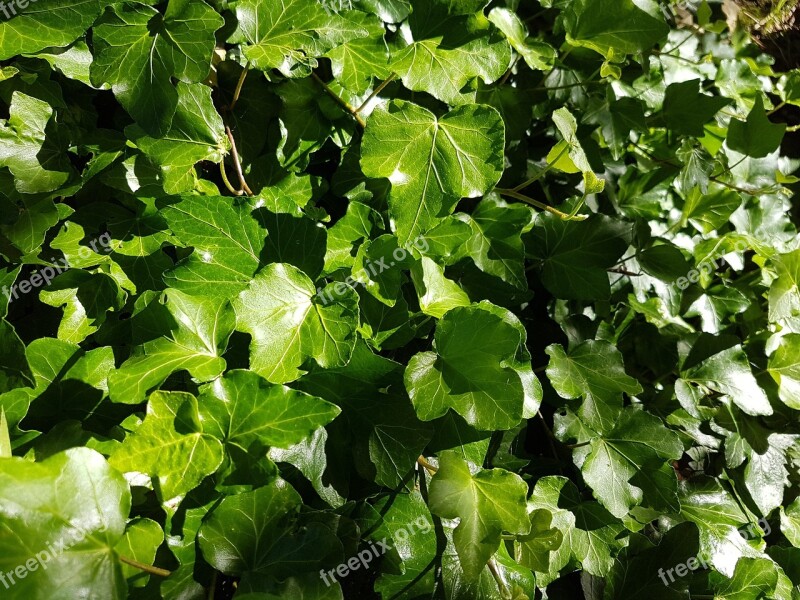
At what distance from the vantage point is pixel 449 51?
907 millimetres

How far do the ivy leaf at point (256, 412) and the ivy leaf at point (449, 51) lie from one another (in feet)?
1.66

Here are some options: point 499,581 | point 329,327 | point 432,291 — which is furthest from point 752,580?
point 329,327

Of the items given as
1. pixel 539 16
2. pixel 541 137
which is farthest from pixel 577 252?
pixel 539 16

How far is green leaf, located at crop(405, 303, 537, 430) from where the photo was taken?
2.51 feet

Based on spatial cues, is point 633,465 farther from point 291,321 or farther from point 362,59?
point 362,59

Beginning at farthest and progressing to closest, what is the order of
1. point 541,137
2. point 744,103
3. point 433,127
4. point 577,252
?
point 744,103 < point 541,137 < point 577,252 < point 433,127

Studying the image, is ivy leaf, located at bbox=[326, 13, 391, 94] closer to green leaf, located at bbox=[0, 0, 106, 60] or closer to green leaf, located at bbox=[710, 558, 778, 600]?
green leaf, located at bbox=[0, 0, 106, 60]

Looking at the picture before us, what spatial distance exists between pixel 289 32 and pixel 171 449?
60 centimetres

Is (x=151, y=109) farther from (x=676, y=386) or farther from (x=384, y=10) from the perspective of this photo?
(x=676, y=386)

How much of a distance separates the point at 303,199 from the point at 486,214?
0.32 meters

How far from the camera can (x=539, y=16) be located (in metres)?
1.29

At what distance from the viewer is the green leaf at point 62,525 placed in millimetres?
507

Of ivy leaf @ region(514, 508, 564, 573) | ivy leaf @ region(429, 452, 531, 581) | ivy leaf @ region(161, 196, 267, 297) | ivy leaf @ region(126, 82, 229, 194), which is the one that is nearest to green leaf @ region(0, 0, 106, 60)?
ivy leaf @ region(126, 82, 229, 194)

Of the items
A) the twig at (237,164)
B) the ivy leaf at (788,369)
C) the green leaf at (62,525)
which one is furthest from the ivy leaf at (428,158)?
the ivy leaf at (788,369)
